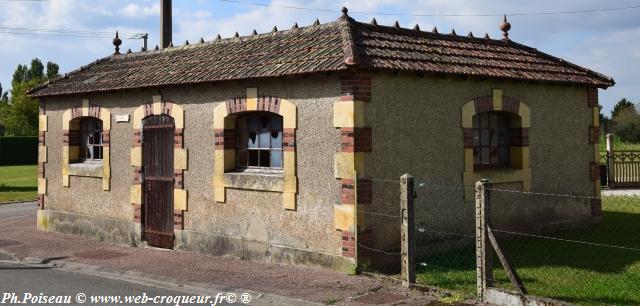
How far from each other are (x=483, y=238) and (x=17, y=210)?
17053mm

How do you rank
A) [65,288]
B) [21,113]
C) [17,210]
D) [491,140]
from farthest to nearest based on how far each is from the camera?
[21,113]
[17,210]
[491,140]
[65,288]

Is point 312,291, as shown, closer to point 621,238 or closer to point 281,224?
point 281,224

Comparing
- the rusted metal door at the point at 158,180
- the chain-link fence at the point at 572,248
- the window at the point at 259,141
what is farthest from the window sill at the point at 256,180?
the chain-link fence at the point at 572,248

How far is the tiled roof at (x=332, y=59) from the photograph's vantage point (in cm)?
951

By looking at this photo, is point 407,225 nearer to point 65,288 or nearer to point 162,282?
point 162,282

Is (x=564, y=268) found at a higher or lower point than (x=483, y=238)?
lower

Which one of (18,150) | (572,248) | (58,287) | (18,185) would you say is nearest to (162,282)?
(58,287)

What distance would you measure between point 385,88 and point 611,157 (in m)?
15.1

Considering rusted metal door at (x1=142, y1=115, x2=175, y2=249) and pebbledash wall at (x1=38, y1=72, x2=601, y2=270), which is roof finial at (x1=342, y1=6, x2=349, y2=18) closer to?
pebbledash wall at (x1=38, y1=72, x2=601, y2=270)

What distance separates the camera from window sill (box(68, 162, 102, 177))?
44.1 ft

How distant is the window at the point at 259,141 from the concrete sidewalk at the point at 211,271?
174cm

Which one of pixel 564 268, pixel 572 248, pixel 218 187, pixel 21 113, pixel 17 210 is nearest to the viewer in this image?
pixel 564 268

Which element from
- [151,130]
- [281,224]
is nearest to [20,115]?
[151,130]

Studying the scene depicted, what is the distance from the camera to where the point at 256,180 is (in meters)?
10.3
